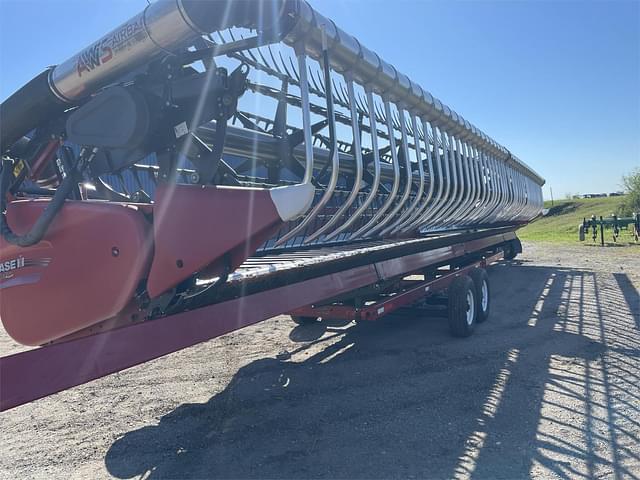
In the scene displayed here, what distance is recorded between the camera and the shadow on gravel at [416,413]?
125 inches

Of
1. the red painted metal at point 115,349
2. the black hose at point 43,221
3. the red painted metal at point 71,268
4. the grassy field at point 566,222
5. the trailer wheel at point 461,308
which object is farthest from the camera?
the grassy field at point 566,222

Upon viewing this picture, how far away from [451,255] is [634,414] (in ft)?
10.7

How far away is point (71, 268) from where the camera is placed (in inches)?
99.9

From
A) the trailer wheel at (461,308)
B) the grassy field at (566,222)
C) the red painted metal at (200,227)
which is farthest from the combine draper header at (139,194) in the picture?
the grassy field at (566,222)

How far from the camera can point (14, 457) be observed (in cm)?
341

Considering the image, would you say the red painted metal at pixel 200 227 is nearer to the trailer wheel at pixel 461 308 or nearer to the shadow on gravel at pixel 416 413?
the shadow on gravel at pixel 416 413

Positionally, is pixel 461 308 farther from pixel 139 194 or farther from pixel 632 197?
pixel 632 197

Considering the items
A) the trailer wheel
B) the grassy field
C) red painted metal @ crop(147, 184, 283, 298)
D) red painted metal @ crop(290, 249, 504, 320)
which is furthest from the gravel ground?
the grassy field

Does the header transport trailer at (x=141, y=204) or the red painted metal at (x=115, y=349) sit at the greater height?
the header transport trailer at (x=141, y=204)

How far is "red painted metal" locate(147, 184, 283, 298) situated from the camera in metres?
2.33

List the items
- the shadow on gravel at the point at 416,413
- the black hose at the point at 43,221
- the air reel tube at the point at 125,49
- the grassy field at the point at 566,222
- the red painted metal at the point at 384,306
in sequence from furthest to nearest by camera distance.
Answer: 1. the grassy field at the point at 566,222
2. the red painted metal at the point at 384,306
3. the shadow on gravel at the point at 416,413
4. the black hose at the point at 43,221
5. the air reel tube at the point at 125,49

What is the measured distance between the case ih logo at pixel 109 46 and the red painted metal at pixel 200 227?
0.67 metres

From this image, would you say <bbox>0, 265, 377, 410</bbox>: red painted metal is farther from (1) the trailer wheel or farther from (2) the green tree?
(2) the green tree

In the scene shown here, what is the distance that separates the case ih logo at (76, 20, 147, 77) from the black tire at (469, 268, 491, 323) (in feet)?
18.2
